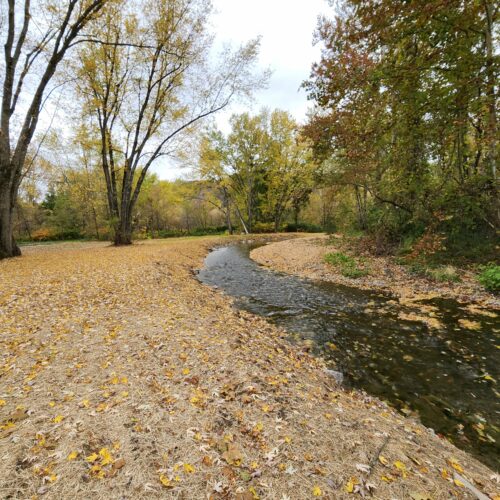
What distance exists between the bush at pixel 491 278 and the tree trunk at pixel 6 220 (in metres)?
18.9

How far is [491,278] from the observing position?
7.54 meters

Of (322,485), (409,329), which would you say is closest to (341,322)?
(409,329)

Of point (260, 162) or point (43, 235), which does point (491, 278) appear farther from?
point (43, 235)

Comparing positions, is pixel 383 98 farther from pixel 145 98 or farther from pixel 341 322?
pixel 145 98

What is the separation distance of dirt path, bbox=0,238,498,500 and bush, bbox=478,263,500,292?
646 centimetres

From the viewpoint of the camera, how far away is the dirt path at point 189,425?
7.11 ft

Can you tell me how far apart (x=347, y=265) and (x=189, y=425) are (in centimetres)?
996

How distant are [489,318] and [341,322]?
11.3ft

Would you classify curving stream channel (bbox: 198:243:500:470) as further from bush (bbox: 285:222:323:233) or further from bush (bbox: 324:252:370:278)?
bush (bbox: 285:222:323:233)

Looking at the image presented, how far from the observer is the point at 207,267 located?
45.9 feet

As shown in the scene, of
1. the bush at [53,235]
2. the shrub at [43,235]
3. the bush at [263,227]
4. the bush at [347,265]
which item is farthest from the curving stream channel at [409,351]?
the shrub at [43,235]

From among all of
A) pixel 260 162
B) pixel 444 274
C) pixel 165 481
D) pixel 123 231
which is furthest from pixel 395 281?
pixel 260 162

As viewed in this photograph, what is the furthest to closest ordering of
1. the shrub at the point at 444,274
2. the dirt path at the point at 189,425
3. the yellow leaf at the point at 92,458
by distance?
1. the shrub at the point at 444,274
2. the yellow leaf at the point at 92,458
3. the dirt path at the point at 189,425

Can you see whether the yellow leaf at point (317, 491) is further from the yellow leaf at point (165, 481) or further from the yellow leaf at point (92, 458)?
the yellow leaf at point (92, 458)
